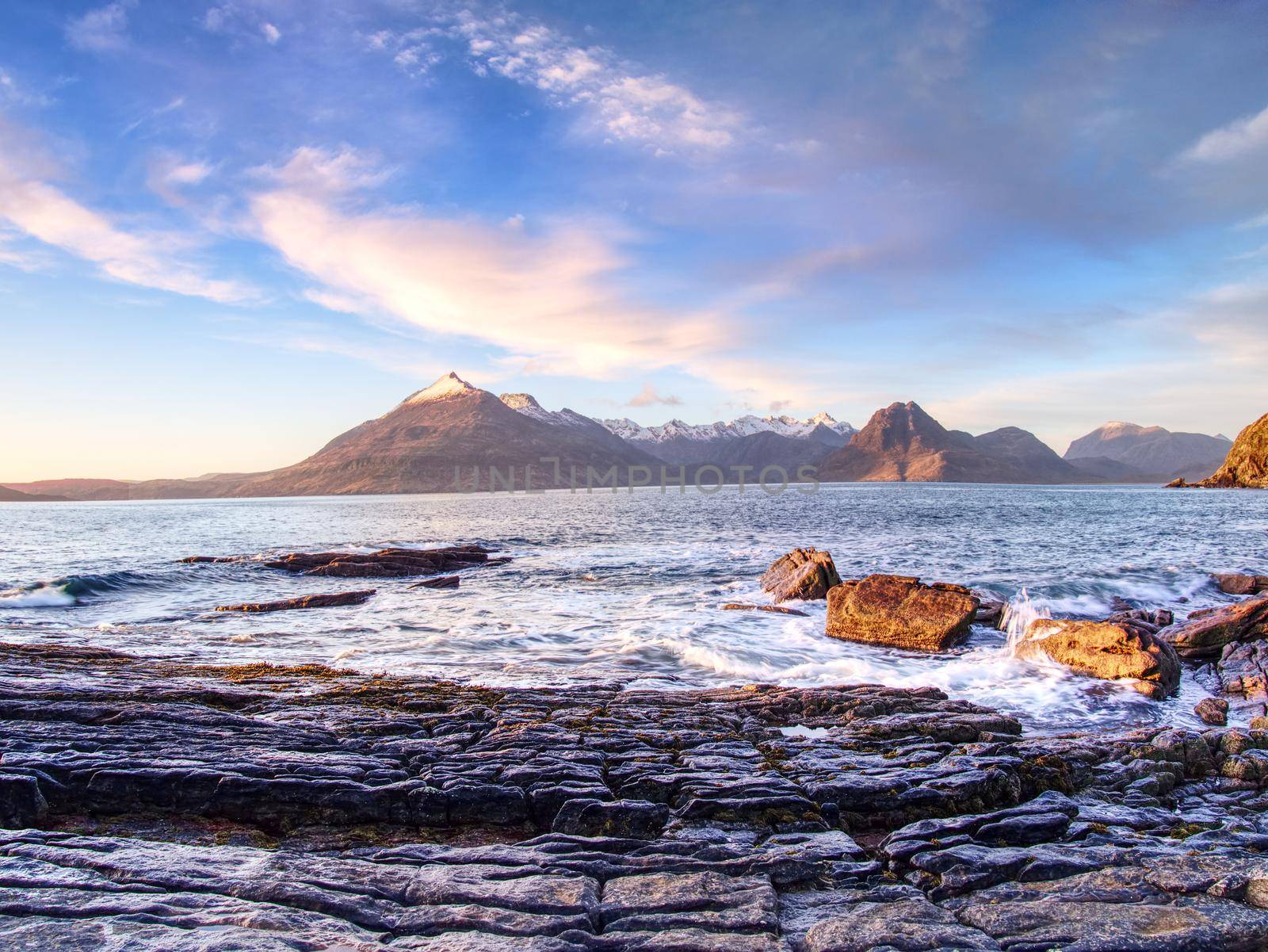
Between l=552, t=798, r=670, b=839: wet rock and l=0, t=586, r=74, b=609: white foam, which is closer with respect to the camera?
l=552, t=798, r=670, b=839: wet rock

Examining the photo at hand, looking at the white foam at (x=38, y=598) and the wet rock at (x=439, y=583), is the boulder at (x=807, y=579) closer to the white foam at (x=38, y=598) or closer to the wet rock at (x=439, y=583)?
the wet rock at (x=439, y=583)

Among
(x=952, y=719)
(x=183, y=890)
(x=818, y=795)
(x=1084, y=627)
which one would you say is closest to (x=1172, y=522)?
(x=1084, y=627)

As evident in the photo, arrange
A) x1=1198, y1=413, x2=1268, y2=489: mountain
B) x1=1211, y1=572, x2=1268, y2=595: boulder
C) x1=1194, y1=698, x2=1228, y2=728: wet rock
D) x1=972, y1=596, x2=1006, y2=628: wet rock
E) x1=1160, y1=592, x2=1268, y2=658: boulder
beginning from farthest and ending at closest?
1. x1=1198, y1=413, x2=1268, y2=489: mountain
2. x1=1211, y1=572, x2=1268, y2=595: boulder
3. x1=972, y1=596, x2=1006, y2=628: wet rock
4. x1=1160, y1=592, x2=1268, y2=658: boulder
5. x1=1194, y1=698, x2=1228, y2=728: wet rock

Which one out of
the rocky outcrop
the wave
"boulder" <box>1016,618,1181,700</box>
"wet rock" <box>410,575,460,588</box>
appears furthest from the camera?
the rocky outcrop

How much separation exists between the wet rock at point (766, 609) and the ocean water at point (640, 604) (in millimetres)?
477

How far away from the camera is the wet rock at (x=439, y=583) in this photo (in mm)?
32594

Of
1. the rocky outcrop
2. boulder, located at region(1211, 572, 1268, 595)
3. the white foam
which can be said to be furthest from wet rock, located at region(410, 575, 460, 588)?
boulder, located at region(1211, 572, 1268, 595)

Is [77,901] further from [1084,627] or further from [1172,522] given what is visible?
[1172,522]

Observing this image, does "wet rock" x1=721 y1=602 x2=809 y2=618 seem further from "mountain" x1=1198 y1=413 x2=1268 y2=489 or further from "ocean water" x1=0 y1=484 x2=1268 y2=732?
"mountain" x1=1198 y1=413 x2=1268 y2=489

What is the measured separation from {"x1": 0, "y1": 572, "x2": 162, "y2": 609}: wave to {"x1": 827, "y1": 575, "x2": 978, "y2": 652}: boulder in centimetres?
3097

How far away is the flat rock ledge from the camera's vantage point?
5.18 m

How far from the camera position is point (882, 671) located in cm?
1684

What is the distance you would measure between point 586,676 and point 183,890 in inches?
409

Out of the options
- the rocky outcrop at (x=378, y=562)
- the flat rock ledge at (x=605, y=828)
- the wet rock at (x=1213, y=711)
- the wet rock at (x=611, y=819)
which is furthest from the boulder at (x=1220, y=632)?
the rocky outcrop at (x=378, y=562)
